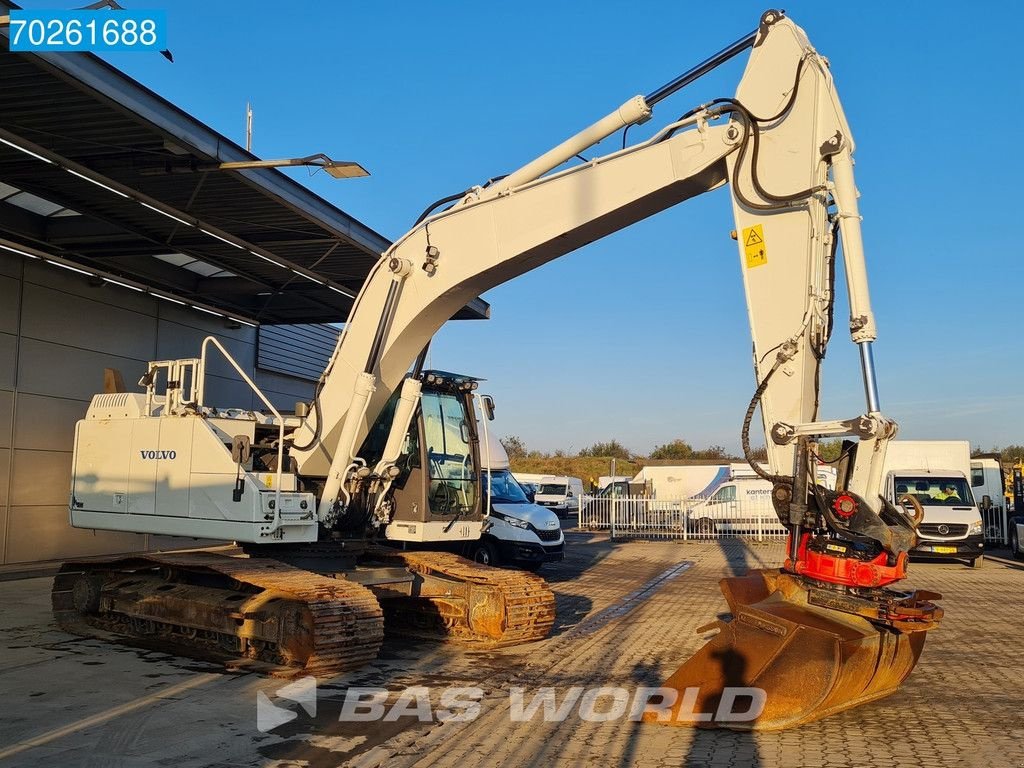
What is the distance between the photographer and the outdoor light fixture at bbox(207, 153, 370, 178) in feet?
38.6

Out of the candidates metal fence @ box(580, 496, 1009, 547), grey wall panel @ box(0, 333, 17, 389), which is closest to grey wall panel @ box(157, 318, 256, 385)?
grey wall panel @ box(0, 333, 17, 389)

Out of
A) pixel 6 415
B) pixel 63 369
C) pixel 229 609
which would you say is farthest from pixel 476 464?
pixel 63 369

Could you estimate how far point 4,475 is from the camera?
15.3 m

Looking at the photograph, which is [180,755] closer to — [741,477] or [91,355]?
[91,355]

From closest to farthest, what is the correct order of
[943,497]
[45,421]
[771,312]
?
[771,312], [45,421], [943,497]

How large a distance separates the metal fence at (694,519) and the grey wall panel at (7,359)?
16.8 metres

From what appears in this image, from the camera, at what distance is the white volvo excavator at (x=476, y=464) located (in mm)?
6539

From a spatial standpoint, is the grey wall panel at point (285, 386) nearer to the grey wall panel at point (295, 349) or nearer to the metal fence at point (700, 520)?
the grey wall panel at point (295, 349)

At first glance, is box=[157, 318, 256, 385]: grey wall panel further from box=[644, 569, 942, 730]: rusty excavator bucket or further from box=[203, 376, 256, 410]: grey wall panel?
box=[644, 569, 942, 730]: rusty excavator bucket

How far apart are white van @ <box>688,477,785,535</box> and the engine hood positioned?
38.1 ft

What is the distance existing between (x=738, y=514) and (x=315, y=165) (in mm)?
19124

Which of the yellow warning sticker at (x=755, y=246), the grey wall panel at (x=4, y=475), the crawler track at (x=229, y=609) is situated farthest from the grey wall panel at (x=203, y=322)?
the yellow warning sticker at (x=755, y=246)

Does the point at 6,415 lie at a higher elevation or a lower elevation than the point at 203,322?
lower

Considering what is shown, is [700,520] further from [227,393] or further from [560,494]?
[227,393]
